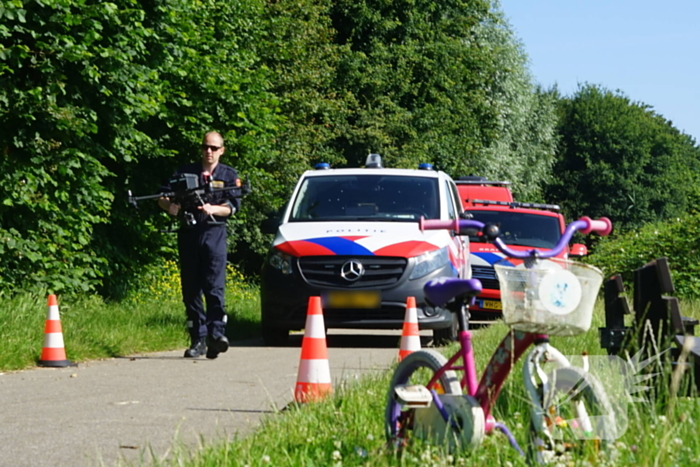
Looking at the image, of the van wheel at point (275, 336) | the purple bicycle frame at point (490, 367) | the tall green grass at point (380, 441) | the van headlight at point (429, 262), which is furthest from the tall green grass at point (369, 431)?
the van wheel at point (275, 336)

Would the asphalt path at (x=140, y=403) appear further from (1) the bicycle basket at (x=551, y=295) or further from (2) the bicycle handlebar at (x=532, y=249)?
(1) the bicycle basket at (x=551, y=295)

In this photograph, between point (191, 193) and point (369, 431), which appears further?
point (191, 193)

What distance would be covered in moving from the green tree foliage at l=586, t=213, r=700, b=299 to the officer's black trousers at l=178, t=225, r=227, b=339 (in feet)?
37.2

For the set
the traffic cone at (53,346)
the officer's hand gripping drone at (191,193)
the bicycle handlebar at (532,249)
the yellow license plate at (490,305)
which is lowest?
the yellow license plate at (490,305)

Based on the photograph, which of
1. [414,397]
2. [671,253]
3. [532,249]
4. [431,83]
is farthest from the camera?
[431,83]

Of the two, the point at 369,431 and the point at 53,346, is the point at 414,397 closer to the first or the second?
the point at 369,431

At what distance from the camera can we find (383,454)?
447 cm

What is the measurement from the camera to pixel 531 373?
414 centimetres

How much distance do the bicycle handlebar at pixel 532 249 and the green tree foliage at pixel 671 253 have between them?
15901 millimetres

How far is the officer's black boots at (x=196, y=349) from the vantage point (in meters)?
10.3

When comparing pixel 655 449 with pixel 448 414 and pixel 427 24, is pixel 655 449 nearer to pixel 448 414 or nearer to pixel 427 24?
pixel 448 414

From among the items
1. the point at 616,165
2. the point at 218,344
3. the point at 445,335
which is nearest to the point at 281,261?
the point at 218,344

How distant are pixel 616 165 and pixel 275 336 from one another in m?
62.0

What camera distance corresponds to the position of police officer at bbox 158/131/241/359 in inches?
396
